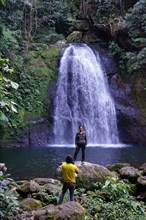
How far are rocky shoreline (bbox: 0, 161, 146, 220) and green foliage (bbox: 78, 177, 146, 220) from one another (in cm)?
3

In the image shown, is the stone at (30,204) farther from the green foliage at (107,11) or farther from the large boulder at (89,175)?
the green foliage at (107,11)

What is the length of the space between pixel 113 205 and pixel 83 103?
1573cm

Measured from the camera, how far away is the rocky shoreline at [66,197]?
5780mm

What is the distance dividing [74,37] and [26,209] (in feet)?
71.4

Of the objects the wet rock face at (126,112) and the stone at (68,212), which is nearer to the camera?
the stone at (68,212)

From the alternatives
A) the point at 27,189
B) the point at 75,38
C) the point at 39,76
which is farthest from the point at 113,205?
the point at 75,38

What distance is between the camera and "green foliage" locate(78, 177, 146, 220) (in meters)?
6.54

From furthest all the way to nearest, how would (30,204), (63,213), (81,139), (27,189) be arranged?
1. (81,139)
2. (27,189)
3. (30,204)
4. (63,213)

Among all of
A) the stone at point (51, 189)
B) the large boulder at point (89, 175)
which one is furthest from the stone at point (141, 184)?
the stone at point (51, 189)

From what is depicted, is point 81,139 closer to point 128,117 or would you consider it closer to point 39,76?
point 128,117

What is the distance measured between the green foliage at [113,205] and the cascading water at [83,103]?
13.8m

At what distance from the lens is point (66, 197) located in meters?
7.59

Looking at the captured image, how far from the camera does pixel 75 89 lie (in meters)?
23.0

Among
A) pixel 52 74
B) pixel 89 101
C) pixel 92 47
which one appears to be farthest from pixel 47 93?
pixel 92 47
